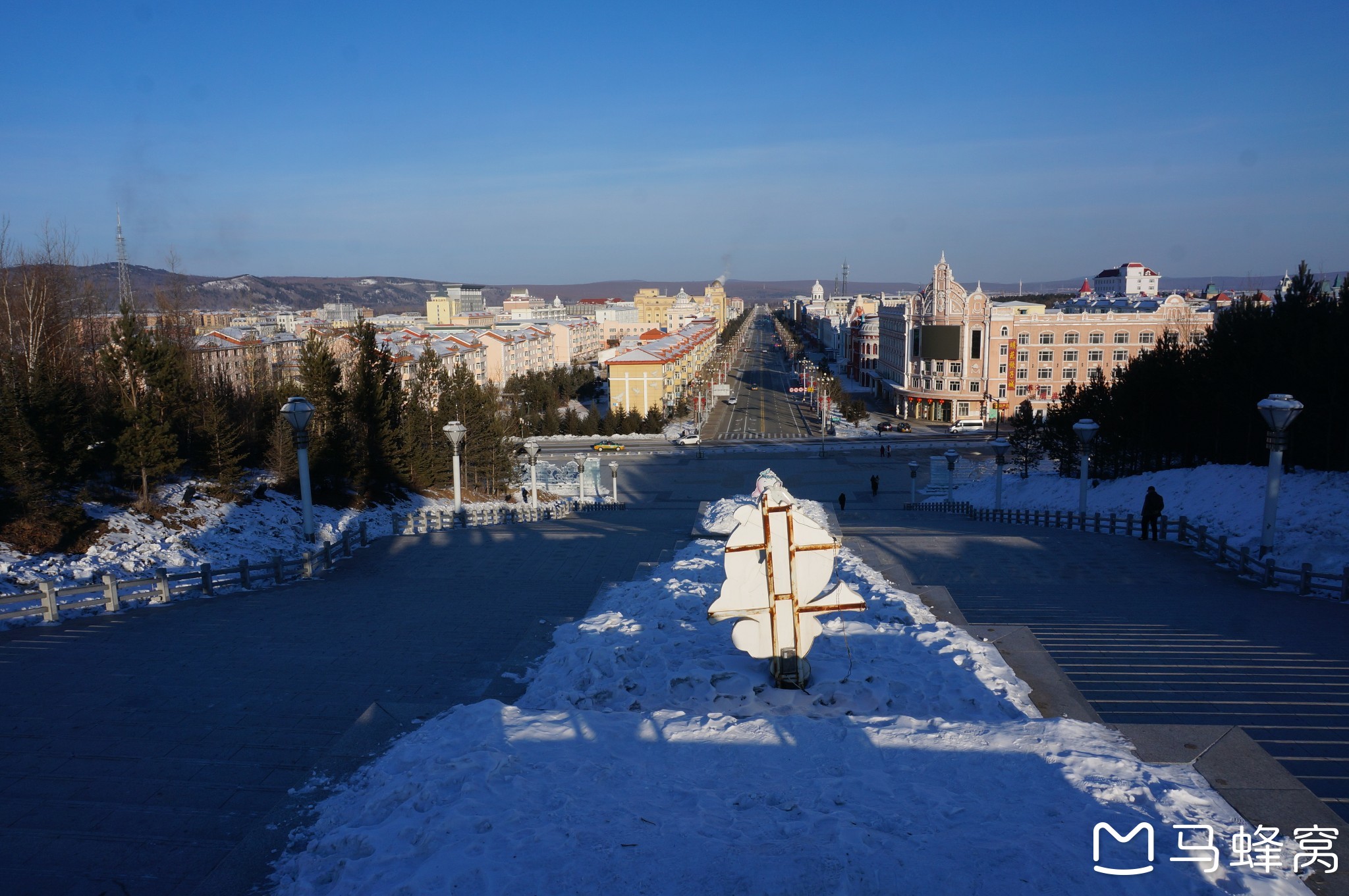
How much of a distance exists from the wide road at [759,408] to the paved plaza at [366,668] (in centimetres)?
4566

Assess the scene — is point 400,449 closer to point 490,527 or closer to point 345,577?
point 490,527

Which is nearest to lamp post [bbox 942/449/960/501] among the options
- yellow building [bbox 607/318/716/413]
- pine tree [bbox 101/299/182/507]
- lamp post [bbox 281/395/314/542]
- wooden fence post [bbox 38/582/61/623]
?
lamp post [bbox 281/395/314/542]

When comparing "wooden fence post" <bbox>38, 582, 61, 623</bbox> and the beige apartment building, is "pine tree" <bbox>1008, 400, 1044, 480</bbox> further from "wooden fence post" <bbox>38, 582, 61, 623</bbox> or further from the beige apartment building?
"wooden fence post" <bbox>38, 582, 61, 623</bbox>

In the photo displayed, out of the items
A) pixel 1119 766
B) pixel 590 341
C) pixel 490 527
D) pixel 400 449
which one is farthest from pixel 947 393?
pixel 590 341

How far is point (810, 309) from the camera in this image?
183m

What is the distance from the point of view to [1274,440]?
11.5 metres

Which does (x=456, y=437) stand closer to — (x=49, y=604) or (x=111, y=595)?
(x=111, y=595)

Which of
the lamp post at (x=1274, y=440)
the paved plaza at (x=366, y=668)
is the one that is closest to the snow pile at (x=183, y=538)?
the paved plaza at (x=366, y=668)

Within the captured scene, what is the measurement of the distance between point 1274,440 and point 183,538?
18.8 meters

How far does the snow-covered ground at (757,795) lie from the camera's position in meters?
3.88

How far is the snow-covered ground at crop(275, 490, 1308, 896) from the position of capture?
12.7 feet

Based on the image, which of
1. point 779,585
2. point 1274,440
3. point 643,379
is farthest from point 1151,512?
point 643,379

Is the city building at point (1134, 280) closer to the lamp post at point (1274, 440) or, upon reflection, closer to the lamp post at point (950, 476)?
the lamp post at point (950, 476)

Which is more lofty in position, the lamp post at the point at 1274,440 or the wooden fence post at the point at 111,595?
the lamp post at the point at 1274,440
